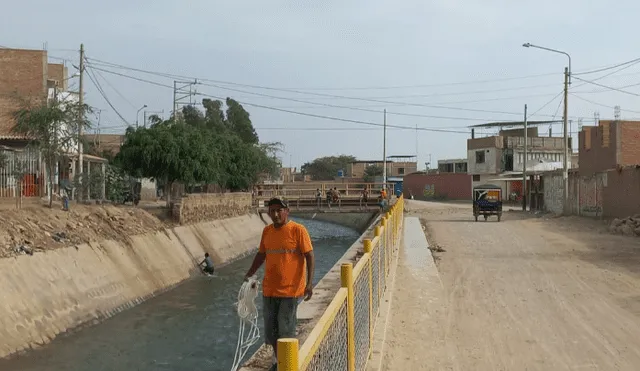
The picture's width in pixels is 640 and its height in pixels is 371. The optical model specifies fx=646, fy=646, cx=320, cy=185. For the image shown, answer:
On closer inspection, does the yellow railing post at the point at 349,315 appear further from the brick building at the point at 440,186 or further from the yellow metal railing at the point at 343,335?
the brick building at the point at 440,186

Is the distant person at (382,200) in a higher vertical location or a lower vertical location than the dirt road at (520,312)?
higher

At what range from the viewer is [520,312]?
1065cm

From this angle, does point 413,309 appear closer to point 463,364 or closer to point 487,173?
point 463,364

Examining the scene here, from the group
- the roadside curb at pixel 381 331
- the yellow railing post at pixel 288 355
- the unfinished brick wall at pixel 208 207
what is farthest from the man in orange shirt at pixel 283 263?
the unfinished brick wall at pixel 208 207

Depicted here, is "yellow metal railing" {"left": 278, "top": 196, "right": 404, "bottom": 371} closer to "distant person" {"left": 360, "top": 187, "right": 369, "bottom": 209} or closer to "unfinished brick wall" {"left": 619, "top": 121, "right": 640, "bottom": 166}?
"unfinished brick wall" {"left": 619, "top": 121, "right": 640, "bottom": 166}

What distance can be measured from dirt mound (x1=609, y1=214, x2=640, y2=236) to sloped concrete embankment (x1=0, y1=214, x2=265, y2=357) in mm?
17128

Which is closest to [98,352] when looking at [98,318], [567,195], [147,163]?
[98,318]

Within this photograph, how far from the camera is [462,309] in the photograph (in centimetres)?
1097

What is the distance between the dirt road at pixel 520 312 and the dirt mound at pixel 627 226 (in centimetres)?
419

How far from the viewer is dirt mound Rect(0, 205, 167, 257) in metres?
16.3

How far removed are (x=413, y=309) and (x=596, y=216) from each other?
25.4 m

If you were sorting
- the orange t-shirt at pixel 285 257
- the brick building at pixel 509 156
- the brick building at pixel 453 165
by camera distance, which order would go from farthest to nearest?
the brick building at pixel 453 165 → the brick building at pixel 509 156 → the orange t-shirt at pixel 285 257

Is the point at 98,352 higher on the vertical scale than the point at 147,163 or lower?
lower

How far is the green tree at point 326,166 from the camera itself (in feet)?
405
